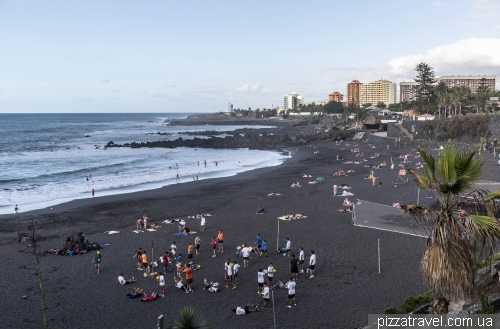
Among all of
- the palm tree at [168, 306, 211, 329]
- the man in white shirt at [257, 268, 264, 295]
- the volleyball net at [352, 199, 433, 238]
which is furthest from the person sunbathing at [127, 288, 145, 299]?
the volleyball net at [352, 199, 433, 238]

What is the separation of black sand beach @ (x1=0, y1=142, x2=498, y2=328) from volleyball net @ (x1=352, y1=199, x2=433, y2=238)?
468mm

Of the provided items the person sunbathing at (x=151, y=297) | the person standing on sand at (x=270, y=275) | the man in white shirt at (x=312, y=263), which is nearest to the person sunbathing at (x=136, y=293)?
the person sunbathing at (x=151, y=297)

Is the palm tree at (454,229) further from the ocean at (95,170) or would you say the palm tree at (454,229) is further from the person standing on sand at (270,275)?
the ocean at (95,170)

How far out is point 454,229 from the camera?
670cm

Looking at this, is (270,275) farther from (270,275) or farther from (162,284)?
(162,284)

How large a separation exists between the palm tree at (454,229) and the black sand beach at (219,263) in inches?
249

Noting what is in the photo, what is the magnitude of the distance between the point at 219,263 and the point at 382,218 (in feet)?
29.3

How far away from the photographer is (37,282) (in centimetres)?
1648

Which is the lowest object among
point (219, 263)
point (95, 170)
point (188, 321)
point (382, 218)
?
point (219, 263)

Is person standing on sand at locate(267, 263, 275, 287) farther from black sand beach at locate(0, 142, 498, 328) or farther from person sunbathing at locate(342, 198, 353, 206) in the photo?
person sunbathing at locate(342, 198, 353, 206)

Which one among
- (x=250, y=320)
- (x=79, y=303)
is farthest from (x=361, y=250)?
(x=79, y=303)

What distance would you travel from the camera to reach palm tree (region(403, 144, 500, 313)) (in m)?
6.57

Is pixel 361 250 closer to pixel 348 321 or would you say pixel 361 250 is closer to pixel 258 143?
pixel 348 321

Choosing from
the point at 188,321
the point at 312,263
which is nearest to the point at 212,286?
the point at 312,263
